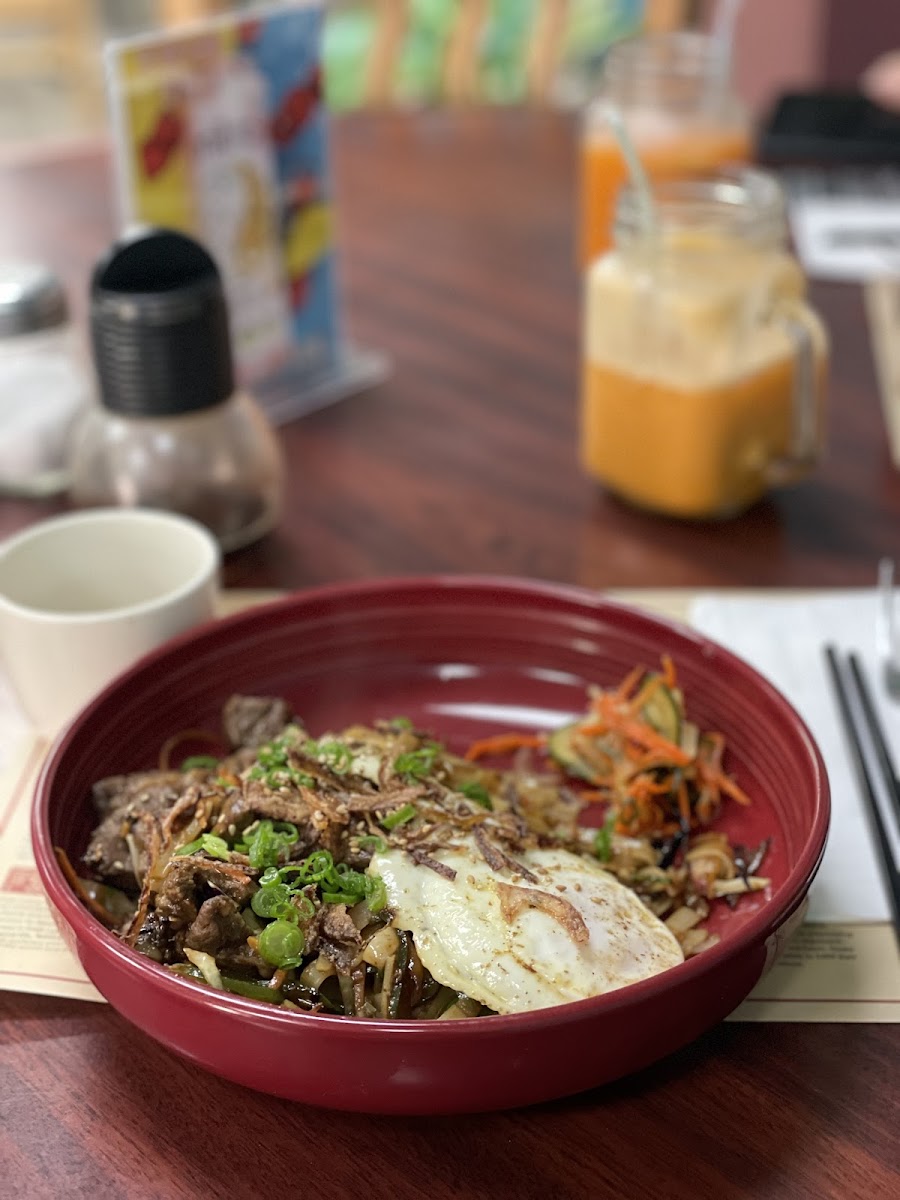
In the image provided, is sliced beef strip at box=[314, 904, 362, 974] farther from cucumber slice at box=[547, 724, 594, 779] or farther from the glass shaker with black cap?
the glass shaker with black cap

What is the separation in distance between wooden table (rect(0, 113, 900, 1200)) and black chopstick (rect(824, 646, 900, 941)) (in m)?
0.15

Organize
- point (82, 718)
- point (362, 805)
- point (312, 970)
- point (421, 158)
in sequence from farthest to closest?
point (421, 158) < point (82, 718) < point (362, 805) < point (312, 970)

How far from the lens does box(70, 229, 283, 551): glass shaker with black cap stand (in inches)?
55.4

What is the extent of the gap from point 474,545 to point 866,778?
62 centimetres

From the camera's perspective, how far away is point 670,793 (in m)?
1.10

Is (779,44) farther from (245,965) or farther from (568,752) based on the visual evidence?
(245,965)

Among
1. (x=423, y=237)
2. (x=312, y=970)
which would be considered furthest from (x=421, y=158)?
(x=312, y=970)

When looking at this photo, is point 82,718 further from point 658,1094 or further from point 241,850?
point 658,1094

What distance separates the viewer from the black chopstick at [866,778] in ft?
3.39

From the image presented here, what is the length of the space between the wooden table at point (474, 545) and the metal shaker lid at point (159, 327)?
0.23 meters

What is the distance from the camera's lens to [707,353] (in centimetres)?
151

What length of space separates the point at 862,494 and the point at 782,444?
0.55ft

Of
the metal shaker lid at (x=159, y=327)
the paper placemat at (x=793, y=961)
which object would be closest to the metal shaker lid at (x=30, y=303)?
the metal shaker lid at (x=159, y=327)

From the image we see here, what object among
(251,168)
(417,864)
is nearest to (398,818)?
(417,864)
